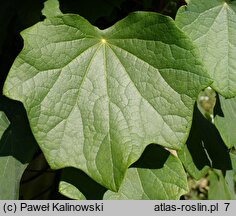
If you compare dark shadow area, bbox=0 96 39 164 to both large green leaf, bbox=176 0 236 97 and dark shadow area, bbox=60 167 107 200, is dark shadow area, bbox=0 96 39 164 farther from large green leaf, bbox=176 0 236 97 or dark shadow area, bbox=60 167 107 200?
large green leaf, bbox=176 0 236 97

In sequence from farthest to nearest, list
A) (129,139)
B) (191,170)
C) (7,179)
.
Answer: (191,170), (7,179), (129,139)

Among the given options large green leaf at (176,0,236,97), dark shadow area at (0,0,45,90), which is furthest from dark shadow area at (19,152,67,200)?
large green leaf at (176,0,236,97)

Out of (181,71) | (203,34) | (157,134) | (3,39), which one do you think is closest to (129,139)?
(157,134)

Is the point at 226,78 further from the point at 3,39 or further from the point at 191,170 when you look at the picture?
the point at 3,39

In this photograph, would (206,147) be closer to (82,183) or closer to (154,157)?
(154,157)

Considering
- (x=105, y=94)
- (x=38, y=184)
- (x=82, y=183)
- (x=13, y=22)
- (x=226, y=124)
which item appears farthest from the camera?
(x=38, y=184)

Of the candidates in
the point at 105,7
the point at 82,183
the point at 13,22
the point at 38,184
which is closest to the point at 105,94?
the point at 82,183

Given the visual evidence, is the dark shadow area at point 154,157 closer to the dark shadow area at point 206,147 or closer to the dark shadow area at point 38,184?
the dark shadow area at point 206,147
